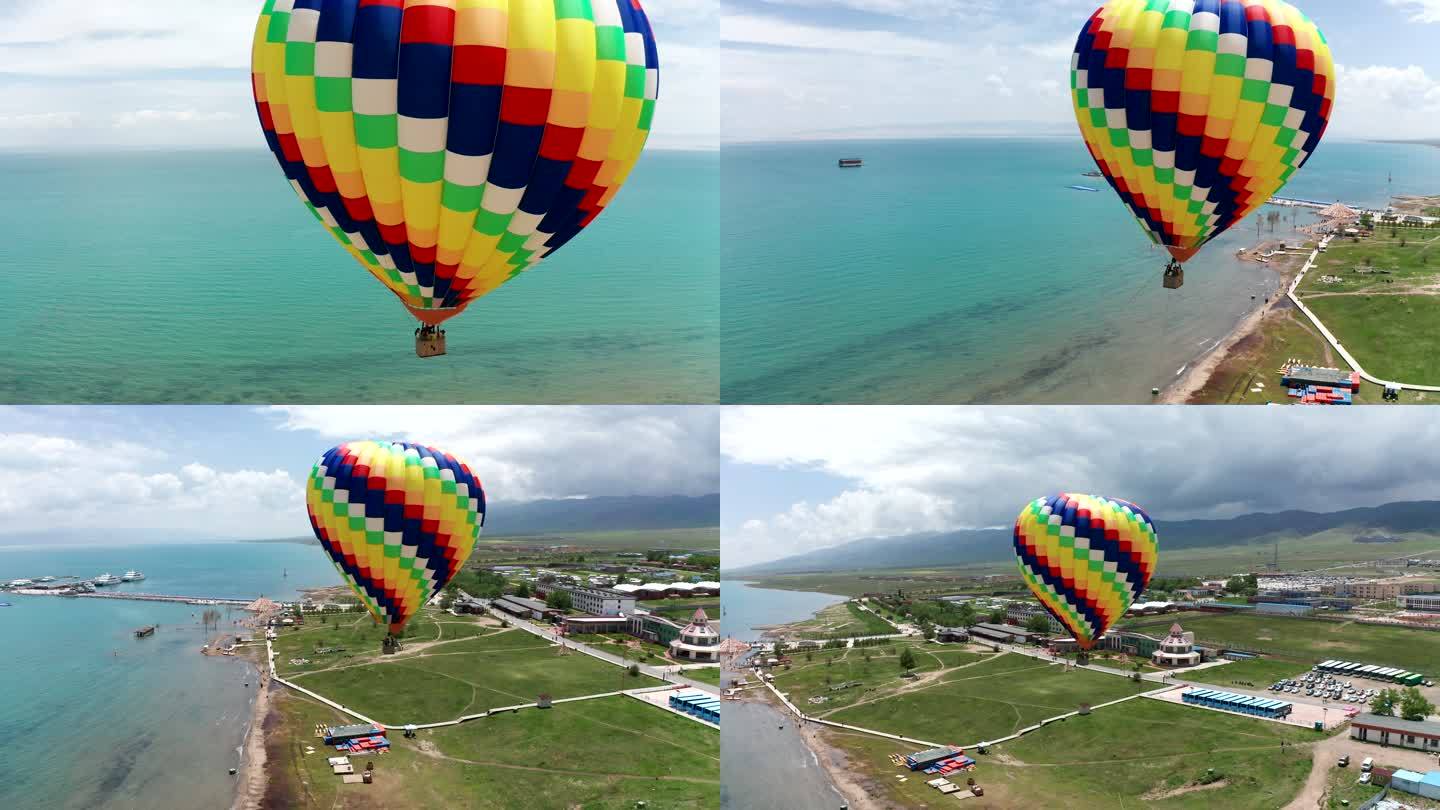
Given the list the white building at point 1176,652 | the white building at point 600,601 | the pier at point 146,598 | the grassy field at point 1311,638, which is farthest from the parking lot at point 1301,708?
the pier at point 146,598

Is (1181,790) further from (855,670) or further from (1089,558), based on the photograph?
(855,670)

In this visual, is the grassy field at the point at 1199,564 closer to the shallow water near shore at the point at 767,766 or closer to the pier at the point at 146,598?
the shallow water near shore at the point at 767,766

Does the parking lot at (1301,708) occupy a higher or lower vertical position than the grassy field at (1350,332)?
lower

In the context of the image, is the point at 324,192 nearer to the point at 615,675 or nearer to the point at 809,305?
the point at 615,675

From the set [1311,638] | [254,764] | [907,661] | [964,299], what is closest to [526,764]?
[254,764]

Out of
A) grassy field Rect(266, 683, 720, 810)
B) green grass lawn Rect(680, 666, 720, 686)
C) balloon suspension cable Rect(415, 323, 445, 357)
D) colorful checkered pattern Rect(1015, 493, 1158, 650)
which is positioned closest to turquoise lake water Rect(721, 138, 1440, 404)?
colorful checkered pattern Rect(1015, 493, 1158, 650)
